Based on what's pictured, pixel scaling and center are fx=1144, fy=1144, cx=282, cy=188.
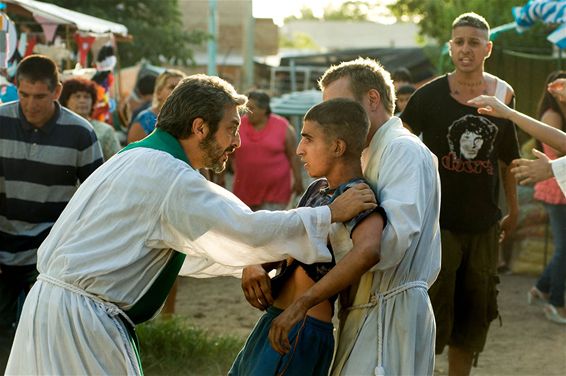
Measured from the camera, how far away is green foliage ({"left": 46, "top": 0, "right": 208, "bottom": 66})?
75.4 feet

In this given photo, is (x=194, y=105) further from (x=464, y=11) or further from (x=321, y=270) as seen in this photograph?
(x=464, y=11)

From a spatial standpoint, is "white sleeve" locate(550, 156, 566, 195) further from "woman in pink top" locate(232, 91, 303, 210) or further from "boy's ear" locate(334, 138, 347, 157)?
"woman in pink top" locate(232, 91, 303, 210)

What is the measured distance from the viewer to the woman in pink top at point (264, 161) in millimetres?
11336

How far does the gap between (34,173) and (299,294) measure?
2746 millimetres

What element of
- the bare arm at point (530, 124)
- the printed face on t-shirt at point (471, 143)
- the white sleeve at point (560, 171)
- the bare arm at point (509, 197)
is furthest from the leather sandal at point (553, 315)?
the white sleeve at point (560, 171)

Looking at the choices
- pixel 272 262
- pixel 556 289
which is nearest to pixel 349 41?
pixel 556 289

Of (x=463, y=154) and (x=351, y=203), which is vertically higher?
(x=351, y=203)

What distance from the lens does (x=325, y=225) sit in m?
4.16

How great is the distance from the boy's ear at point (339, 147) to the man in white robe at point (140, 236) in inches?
7.2

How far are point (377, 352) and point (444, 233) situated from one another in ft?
8.02

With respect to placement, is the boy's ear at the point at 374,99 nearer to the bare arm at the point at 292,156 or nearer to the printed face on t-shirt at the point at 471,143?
the printed face on t-shirt at the point at 471,143

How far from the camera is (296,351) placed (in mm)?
4309

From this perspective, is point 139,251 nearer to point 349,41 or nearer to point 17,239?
point 17,239

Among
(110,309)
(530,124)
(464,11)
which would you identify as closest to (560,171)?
(530,124)
